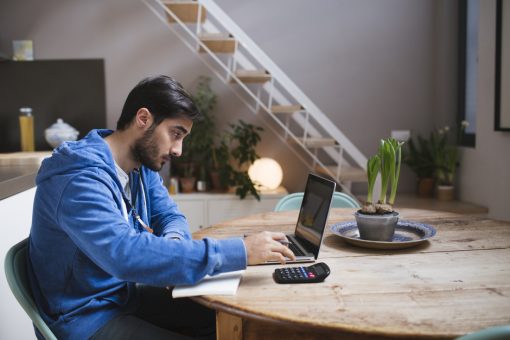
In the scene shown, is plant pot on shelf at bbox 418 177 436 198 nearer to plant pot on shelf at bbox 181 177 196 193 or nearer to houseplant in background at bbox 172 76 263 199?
houseplant in background at bbox 172 76 263 199

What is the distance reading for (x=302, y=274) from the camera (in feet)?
4.41

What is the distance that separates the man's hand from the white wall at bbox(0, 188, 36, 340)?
3.47 feet

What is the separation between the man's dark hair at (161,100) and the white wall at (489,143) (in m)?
2.67

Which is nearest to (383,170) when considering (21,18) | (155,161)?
(155,161)

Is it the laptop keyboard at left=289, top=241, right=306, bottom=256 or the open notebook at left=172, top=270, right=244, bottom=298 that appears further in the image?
the laptop keyboard at left=289, top=241, right=306, bottom=256

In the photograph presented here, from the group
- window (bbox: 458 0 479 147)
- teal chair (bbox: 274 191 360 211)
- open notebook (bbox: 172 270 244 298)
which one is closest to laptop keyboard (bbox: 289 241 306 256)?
open notebook (bbox: 172 270 244 298)

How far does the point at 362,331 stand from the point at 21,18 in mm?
4330

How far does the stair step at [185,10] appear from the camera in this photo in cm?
379

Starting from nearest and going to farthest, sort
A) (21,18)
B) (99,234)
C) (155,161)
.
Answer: (99,234) < (155,161) < (21,18)

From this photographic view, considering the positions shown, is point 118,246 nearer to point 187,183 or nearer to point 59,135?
point 59,135

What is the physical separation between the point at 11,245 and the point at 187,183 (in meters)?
2.21

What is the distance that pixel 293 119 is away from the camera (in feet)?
14.7

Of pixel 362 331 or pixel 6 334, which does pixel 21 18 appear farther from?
pixel 362 331

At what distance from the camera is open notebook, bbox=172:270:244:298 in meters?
1.22
